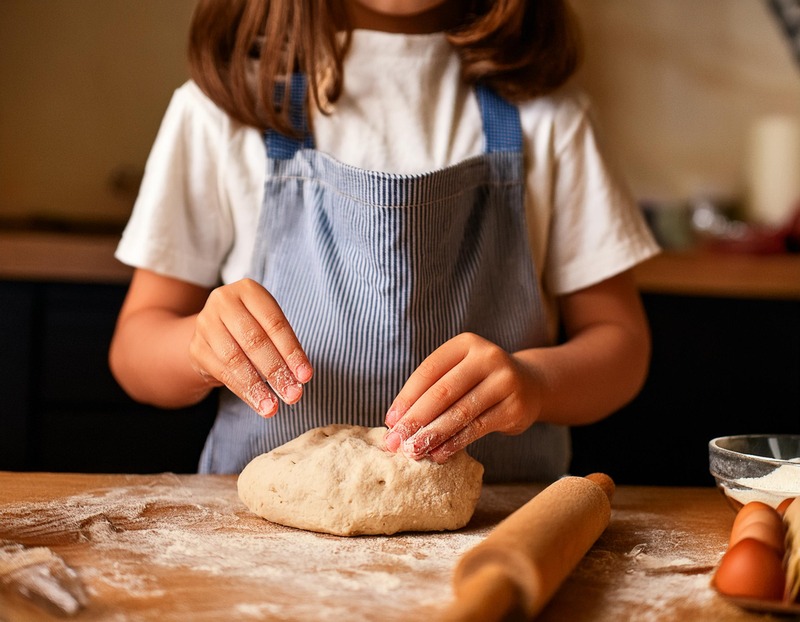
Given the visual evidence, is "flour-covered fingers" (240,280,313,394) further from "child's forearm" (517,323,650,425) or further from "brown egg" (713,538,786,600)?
"brown egg" (713,538,786,600)

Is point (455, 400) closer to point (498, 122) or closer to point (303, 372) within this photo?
point (303, 372)

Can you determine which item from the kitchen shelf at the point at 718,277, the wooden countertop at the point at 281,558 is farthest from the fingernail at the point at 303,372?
the kitchen shelf at the point at 718,277

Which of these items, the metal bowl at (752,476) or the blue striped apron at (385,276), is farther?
the blue striped apron at (385,276)

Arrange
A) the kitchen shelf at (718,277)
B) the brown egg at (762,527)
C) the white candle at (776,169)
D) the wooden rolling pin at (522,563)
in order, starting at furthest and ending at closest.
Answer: the white candle at (776,169) < the kitchen shelf at (718,277) < the brown egg at (762,527) < the wooden rolling pin at (522,563)

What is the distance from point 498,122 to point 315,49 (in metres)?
0.23

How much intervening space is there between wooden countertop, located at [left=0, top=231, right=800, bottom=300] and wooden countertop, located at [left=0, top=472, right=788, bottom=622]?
0.65 m

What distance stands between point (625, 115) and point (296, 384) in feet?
5.66

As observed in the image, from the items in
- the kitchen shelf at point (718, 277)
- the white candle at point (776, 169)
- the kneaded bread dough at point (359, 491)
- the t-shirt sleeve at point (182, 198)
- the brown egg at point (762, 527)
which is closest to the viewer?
the brown egg at point (762, 527)

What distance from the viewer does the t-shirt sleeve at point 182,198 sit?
993mm

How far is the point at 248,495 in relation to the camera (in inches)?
29.3

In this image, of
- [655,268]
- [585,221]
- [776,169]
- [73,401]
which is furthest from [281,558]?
[776,169]

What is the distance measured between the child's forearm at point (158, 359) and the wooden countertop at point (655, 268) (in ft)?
1.48

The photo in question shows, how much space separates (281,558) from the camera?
2.09 ft

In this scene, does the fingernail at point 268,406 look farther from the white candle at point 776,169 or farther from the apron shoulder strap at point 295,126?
the white candle at point 776,169
